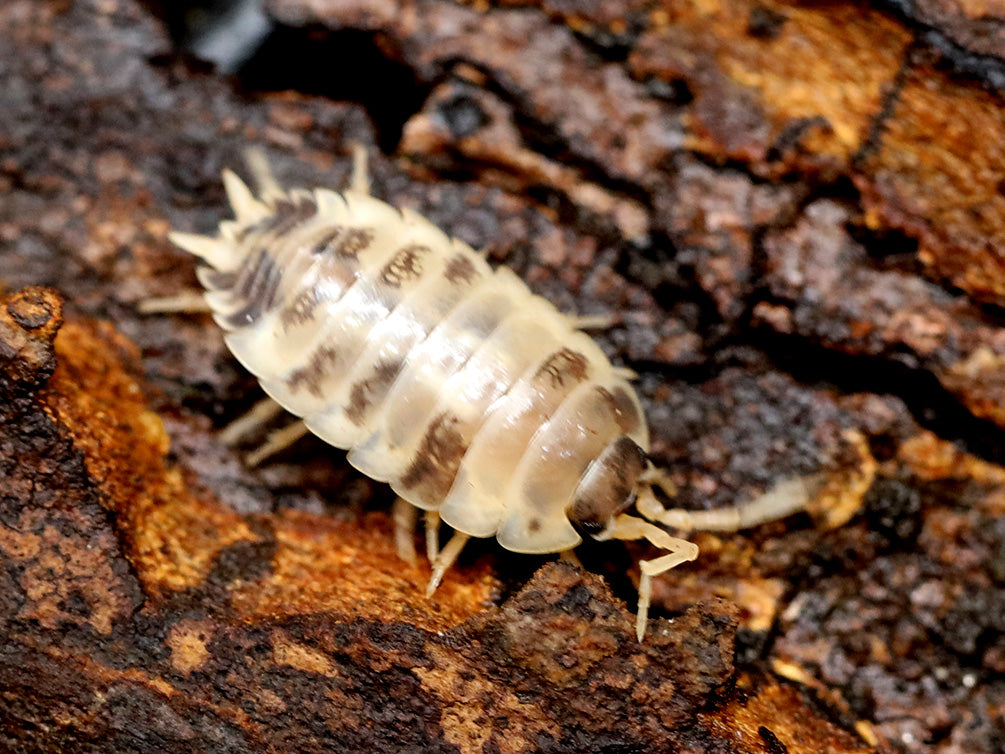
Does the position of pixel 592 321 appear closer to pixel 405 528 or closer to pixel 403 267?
pixel 403 267

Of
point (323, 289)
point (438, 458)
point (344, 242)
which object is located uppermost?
point (344, 242)

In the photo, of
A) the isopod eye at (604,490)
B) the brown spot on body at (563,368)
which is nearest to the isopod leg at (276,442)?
the brown spot on body at (563,368)

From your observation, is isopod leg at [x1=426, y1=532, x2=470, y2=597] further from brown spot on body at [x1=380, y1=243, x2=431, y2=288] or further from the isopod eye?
brown spot on body at [x1=380, y1=243, x2=431, y2=288]

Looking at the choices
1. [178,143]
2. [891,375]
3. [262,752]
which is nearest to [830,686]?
[891,375]

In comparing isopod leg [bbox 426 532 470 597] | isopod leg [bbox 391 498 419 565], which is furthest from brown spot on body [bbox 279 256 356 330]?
isopod leg [bbox 426 532 470 597]

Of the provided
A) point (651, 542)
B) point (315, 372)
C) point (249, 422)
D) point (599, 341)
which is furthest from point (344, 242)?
point (651, 542)

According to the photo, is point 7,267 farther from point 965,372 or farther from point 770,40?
point 965,372

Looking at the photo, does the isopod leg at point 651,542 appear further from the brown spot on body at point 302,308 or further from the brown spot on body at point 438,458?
the brown spot on body at point 302,308

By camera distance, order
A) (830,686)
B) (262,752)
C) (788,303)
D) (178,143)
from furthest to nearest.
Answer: (178,143) → (788,303) → (830,686) → (262,752)
